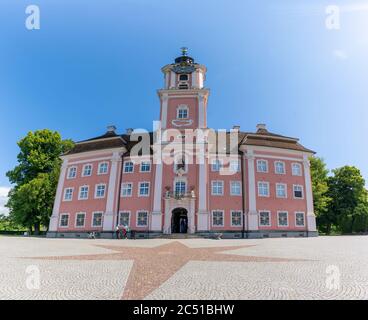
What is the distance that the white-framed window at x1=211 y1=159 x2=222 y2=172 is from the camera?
1096 inches

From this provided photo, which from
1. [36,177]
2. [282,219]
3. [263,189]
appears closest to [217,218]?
[263,189]

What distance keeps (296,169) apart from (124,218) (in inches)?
777

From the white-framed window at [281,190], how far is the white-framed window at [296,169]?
202cm

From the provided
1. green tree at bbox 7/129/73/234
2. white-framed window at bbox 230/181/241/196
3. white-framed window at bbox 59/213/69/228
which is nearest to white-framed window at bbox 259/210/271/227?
white-framed window at bbox 230/181/241/196

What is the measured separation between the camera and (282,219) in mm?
27000

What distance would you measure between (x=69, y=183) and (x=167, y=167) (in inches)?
489

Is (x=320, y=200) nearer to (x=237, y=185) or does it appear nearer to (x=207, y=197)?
(x=237, y=185)

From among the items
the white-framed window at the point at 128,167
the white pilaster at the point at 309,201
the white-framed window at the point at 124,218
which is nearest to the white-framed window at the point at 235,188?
the white pilaster at the point at 309,201

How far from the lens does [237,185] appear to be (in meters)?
27.5

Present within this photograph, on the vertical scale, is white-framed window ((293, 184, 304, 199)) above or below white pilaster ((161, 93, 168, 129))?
below

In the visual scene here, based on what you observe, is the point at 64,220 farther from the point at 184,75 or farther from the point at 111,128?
the point at 184,75

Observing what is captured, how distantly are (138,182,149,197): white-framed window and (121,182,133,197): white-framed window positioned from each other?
1045 mm

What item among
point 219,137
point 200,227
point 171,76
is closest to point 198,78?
point 171,76

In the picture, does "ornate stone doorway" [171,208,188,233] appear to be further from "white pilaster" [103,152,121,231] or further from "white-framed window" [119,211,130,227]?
"white pilaster" [103,152,121,231]
